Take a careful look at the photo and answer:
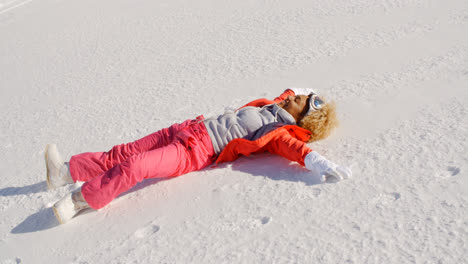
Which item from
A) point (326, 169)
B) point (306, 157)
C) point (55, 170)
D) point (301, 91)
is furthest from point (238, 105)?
point (55, 170)

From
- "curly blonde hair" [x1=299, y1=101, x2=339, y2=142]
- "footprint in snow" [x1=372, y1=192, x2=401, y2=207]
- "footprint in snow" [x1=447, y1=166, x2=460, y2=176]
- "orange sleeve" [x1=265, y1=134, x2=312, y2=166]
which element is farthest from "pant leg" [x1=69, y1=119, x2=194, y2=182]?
"footprint in snow" [x1=447, y1=166, x2=460, y2=176]

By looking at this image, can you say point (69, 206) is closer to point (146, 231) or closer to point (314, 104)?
point (146, 231)

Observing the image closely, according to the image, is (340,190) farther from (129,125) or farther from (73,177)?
(129,125)

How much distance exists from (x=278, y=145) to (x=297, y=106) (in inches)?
12.6

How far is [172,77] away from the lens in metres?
3.35

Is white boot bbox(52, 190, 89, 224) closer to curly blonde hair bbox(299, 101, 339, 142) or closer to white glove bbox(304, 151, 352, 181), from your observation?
white glove bbox(304, 151, 352, 181)

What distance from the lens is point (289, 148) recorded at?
2.11 m

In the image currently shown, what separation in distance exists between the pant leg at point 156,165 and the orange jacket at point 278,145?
0.11 m

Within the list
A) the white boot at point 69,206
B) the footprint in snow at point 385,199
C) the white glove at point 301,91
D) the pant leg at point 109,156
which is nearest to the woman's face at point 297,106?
the white glove at point 301,91

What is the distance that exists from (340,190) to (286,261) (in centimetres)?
47

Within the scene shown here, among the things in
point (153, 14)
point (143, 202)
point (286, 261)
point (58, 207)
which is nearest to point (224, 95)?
point (143, 202)

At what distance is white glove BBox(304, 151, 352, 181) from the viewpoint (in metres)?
1.91

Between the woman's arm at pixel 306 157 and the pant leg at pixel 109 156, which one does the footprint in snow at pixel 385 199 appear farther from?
the pant leg at pixel 109 156

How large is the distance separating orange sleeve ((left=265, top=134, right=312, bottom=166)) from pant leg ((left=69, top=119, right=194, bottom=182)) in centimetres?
53
